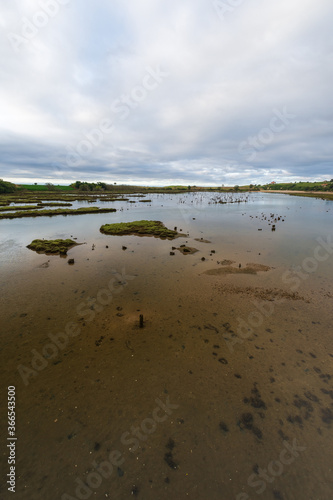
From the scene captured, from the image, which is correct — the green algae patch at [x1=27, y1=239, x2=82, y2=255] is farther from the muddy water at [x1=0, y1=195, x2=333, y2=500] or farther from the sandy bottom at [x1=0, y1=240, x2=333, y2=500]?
the sandy bottom at [x1=0, y1=240, x2=333, y2=500]

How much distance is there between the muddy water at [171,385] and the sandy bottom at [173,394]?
0.04m

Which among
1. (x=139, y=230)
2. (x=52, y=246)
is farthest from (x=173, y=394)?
(x=139, y=230)

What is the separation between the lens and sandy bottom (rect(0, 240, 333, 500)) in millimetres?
6375

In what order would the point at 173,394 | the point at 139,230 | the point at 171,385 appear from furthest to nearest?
the point at 139,230, the point at 171,385, the point at 173,394

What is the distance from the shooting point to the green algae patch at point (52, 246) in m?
28.3

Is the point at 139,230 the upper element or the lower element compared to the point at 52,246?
upper

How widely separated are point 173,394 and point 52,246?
28824 millimetres

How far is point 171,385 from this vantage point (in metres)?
9.29

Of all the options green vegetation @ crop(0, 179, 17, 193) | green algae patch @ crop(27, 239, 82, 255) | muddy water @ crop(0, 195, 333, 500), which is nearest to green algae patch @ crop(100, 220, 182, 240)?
green algae patch @ crop(27, 239, 82, 255)

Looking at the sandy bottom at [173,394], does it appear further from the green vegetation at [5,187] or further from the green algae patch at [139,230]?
the green vegetation at [5,187]

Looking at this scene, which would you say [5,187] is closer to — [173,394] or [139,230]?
[139,230]

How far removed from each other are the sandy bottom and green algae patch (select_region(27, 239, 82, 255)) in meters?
12.0

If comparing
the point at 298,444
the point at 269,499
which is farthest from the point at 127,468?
the point at 298,444

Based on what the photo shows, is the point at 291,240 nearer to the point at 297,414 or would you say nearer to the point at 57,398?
the point at 297,414
